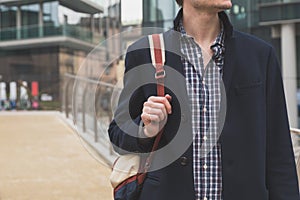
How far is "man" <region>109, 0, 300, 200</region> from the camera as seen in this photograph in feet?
3.66

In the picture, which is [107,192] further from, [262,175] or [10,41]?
[10,41]

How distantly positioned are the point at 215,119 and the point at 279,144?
0.59 feet

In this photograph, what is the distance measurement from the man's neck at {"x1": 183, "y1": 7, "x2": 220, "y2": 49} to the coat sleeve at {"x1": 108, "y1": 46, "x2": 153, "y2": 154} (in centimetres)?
15

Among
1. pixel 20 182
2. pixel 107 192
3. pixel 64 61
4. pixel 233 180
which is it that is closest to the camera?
pixel 233 180

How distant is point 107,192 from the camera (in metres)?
4.05

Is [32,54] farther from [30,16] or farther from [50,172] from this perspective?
[50,172]

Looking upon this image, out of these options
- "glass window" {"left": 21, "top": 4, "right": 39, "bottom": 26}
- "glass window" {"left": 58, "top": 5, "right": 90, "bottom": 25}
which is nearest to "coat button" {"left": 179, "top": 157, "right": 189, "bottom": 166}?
"glass window" {"left": 58, "top": 5, "right": 90, "bottom": 25}

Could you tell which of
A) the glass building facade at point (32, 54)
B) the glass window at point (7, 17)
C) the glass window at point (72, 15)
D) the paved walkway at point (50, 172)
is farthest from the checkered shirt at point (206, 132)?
the glass window at point (7, 17)

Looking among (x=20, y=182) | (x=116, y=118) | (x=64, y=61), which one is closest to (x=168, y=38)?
(x=116, y=118)

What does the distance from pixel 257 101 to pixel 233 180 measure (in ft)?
0.62

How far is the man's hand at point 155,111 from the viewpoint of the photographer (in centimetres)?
103

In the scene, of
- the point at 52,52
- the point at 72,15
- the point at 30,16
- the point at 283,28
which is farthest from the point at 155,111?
the point at 52,52

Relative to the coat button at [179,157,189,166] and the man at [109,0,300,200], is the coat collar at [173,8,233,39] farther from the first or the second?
the coat button at [179,157,189,166]

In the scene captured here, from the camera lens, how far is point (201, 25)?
1.18 meters
